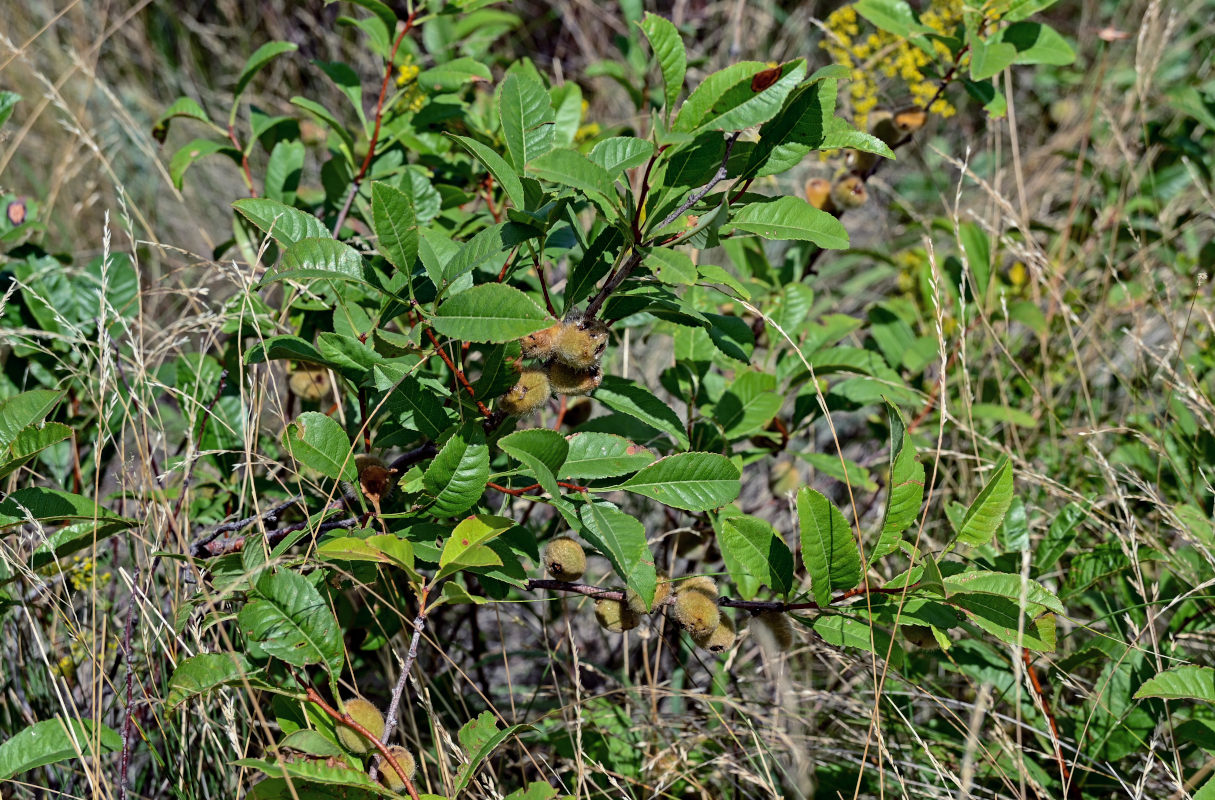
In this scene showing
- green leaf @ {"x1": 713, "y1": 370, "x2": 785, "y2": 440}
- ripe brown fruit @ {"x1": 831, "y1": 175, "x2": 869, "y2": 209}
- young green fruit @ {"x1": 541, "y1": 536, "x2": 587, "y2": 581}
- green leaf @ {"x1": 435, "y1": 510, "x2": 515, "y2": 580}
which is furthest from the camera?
ripe brown fruit @ {"x1": 831, "y1": 175, "x2": 869, "y2": 209}

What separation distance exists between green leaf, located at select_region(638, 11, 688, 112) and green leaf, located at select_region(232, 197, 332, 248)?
0.45 metres

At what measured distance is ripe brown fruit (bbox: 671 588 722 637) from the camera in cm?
115

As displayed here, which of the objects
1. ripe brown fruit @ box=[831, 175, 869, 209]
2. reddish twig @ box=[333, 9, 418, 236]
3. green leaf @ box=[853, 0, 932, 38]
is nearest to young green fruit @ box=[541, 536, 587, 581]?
reddish twig @ box=[333, 9, 418, 236]

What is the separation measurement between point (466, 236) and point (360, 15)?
3181mm

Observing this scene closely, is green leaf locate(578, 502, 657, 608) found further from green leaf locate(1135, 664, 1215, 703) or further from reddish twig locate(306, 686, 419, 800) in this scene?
green leaf locate(1135, 664, 1215, 703)

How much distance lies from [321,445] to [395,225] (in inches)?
10.9

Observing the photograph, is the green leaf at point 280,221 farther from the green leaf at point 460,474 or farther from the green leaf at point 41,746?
the green leaf at point 41,746

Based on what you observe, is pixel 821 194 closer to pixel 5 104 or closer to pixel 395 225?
pixel 395 225

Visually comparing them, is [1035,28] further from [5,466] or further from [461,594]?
[5,466]

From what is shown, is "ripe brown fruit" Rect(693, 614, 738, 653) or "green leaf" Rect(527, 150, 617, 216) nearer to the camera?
"green leaf" Rect(527, 150, 617, 216)

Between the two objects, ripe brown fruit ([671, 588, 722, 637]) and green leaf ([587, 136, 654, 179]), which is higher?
green leaf ([587, 136, 654, 179])

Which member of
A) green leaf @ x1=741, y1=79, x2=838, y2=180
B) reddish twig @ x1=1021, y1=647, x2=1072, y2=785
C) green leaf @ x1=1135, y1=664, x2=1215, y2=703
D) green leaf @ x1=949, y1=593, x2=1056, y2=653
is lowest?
reddish twig @ x1=1021, y1=647, x2=1072, y2=785

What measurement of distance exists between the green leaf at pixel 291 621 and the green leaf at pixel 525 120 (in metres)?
0.55

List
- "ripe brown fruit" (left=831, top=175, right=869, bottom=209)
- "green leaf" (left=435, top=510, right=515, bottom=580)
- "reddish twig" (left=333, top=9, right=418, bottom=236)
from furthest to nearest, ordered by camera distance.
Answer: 1. "ripe brown fruit" (left=831, top=175, right=869, bottom=209)
2. "reddish twig" (left=333, top=9, right=418, bottom=236)
3. "green leaf" (left=435, top=510, right=515, bottom=580)
